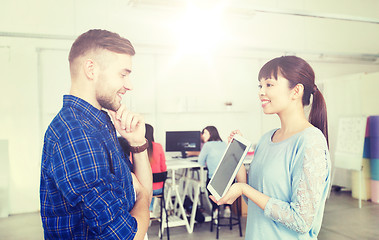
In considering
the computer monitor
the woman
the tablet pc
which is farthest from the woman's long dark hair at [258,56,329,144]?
the computer monitor

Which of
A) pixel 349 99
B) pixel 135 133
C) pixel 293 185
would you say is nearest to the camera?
pixel 135 133

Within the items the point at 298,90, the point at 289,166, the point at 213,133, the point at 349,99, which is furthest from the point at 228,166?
the point at 349,99

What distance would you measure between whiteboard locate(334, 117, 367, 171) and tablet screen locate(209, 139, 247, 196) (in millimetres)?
5195

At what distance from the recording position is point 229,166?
139 centimetres

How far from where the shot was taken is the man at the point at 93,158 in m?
0.86

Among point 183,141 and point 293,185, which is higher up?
point 293,185

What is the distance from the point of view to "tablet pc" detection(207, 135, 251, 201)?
1298 mm

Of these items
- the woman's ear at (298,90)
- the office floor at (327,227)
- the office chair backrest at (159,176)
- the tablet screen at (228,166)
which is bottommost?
the office floor at (327,227)

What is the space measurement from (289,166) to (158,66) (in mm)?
5769

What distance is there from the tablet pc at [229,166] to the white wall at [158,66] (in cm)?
420

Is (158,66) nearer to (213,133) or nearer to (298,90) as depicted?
(213,133)

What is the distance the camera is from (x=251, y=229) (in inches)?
59.4

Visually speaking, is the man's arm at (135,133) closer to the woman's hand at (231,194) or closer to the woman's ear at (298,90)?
the woman's hand at (231,194)

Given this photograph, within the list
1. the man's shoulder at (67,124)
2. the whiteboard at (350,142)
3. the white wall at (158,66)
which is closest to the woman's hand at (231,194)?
the man's shoulder at (67,124)
